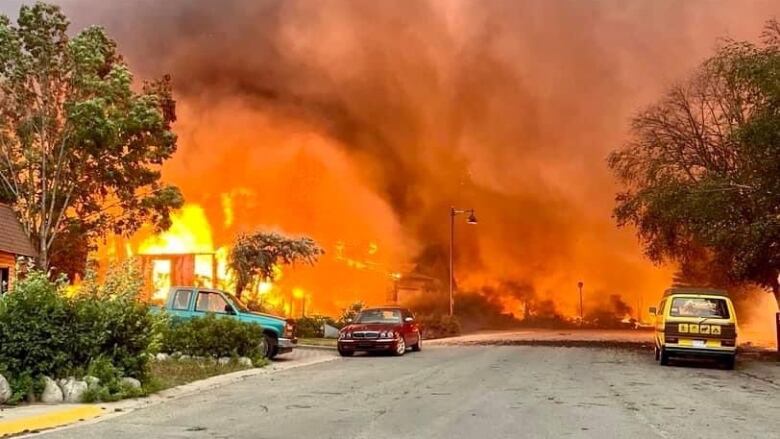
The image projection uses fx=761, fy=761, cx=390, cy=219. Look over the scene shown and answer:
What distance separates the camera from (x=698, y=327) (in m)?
18.0

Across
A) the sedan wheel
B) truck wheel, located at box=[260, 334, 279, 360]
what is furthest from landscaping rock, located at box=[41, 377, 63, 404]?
the sedan wheel

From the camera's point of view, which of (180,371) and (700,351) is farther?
(700,351)

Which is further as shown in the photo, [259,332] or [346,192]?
[346,192]

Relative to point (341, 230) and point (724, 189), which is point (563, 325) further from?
point (724, 189)

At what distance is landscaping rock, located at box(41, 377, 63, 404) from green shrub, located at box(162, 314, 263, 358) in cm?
575

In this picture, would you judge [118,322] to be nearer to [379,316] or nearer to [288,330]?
[288,330]

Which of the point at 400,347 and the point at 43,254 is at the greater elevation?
the point at 43,254

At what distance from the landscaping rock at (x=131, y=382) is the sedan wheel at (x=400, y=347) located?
10.3m

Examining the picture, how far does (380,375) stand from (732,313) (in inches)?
346

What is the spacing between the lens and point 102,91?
26031 millimetres

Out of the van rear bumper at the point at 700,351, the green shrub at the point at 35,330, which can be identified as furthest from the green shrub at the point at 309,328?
the green shrub at the point at 35,330

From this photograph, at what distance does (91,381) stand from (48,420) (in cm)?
198

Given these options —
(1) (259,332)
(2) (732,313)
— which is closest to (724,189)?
(2) (732,313)

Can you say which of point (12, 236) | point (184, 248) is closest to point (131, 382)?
point (12, 236)
